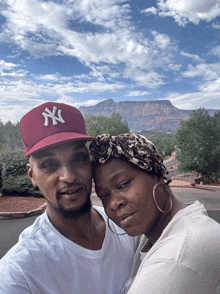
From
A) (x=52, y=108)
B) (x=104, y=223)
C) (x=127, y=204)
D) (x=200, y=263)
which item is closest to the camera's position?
(x=200, y=263)

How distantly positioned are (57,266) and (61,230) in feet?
0.89

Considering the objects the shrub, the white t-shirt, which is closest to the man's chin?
the white t-shirt

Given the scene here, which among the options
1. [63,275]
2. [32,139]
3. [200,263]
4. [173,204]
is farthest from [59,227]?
[200,263]

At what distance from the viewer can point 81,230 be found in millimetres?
1867

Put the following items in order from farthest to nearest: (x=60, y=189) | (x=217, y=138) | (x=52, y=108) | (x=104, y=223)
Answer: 1. (x=217, y=138)
2. (x=104, y=223)
3. (x=52, y=108)
4. (x=60, y=189)

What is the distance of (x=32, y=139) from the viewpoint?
1.75 m

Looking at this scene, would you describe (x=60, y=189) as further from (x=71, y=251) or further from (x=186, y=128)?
(x=186, y=128)

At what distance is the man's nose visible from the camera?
5.32 feet

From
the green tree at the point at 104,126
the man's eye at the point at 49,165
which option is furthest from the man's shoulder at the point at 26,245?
the green tree at the point at 104,126

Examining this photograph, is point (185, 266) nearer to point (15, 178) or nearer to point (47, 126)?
point (47, 126)

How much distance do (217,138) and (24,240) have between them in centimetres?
2360

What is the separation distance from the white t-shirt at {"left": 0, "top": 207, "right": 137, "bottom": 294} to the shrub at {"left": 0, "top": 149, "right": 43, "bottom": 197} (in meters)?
9.99

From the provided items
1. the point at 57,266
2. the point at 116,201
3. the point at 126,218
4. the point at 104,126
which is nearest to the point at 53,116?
the point at 116,201

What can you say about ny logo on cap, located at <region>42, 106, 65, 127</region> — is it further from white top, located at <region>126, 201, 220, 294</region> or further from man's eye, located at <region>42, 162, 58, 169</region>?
white top, located at <region>126, 201, 220, 294</region>
